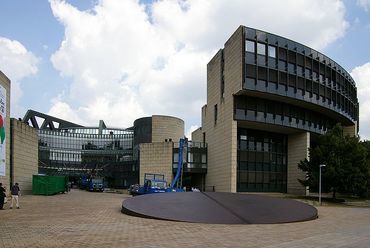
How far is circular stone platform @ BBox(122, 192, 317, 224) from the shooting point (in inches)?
858

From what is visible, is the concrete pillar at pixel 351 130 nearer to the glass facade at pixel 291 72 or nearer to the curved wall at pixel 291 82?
the curved wall at pixel 291 82

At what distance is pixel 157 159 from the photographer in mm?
76125

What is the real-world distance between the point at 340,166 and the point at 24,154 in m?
37.1

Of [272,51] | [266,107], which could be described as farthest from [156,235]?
[272,51]

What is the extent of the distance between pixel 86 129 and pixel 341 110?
103 meters

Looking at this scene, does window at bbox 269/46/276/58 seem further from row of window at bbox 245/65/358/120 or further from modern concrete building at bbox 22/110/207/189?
modern concrete building at bbox 22/110/207/189

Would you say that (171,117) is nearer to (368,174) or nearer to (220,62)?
(220,62)

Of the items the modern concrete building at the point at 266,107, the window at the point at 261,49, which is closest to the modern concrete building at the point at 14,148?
the modern concrete building at the point at 266,107

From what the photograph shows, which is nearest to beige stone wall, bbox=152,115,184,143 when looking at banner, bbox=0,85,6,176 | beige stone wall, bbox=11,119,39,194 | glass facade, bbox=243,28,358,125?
glass facade, bbox=243,28,358,125

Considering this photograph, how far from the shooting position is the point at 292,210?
83.4ft

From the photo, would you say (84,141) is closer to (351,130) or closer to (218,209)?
(351,130)

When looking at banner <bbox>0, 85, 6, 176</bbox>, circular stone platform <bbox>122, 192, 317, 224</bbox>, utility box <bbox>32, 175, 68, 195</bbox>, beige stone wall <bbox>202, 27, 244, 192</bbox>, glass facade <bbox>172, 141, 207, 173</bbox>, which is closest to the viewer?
circular stone platform <bbox>122, 192, 317, 224</bbox>

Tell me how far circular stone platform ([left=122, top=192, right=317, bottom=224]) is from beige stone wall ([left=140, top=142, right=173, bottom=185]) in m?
46.6

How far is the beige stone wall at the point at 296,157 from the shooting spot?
6700 cm
